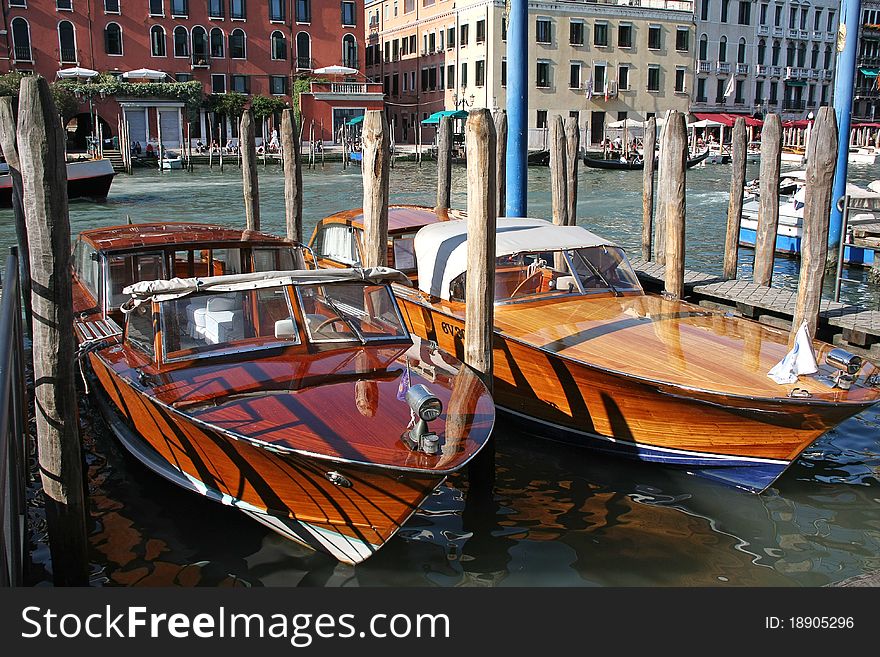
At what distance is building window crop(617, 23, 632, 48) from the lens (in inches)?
1960

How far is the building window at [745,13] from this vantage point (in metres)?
54.5

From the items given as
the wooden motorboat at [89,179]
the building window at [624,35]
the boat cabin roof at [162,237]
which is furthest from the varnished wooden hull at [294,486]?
the building window at [624,35]

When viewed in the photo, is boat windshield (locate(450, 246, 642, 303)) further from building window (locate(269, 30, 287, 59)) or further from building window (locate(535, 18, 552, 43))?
building window (locate(535, 18, 552, 43))

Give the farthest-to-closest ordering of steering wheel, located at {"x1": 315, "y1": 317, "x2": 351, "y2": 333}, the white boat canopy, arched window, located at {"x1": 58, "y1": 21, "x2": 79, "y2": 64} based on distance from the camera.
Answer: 1. arched window, located at {"x1": 58, "y1": 21, "x2": 79, "y2": 64}
2. the white boat canopy
3. steering wheel, located at {"x1": 315, "y1": 317, "x2": 351, "y2": 333}

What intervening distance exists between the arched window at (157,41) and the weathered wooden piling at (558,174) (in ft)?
120

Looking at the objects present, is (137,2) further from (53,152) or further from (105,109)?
(53,152)

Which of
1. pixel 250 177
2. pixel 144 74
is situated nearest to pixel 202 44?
pixel 144 74

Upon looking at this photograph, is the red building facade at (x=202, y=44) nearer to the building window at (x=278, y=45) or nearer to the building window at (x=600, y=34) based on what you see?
the building window at (x=278, y=45)

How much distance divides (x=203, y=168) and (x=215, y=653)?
37181mm

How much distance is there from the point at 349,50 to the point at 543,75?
34.4ft

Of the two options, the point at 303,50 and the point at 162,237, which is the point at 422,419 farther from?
the point at 303,50

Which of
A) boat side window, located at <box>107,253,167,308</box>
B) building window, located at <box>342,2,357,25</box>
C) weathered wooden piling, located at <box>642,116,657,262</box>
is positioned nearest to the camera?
boat side window, located at <box>107,253,167,308</box>

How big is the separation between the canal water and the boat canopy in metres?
1.51

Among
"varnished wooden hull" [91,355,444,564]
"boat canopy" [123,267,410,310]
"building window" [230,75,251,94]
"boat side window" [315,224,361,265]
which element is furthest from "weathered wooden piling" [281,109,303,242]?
"building window" [230,75,251,94]
